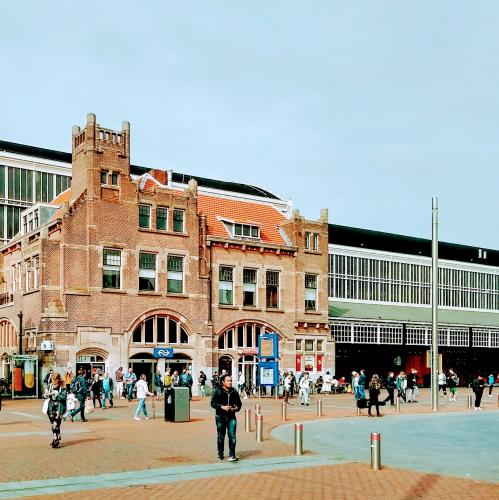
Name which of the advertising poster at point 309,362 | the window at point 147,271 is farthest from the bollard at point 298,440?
the advertising poster at point 309,362

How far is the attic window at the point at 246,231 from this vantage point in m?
53.9

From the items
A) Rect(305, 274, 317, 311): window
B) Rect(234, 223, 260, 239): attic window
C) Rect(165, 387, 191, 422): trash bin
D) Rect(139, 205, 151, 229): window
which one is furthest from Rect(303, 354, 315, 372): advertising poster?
Rect(165, 387, 191, 422): trash bin

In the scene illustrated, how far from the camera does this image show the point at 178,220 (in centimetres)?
5025

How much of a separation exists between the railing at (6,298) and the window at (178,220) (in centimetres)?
1128

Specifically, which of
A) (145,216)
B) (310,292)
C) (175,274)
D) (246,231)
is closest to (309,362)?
(310,292)

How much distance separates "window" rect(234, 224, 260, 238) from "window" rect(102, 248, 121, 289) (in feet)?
31.1

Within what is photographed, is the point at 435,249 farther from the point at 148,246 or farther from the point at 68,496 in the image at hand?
the point at 68,496

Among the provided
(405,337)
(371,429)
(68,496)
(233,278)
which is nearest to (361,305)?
(405,337)

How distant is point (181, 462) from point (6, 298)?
124 feet

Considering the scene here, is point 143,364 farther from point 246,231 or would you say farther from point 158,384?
point 246,231

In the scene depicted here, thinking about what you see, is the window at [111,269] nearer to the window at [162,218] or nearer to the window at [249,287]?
the window at [162,218]

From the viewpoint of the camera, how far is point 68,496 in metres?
12.7

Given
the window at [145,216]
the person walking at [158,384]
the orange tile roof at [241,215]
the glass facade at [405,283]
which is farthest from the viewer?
the glass facade at [405,283]

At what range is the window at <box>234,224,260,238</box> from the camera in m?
53.9
